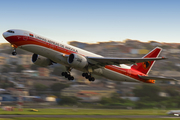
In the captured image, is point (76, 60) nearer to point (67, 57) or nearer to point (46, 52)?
point (67, 57)

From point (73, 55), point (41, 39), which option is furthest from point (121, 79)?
point (41, 39)

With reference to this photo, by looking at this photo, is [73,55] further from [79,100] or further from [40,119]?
[79,100]

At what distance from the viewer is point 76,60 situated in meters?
36.1

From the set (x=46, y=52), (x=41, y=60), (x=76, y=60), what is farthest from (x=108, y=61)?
(x=41, y=60)

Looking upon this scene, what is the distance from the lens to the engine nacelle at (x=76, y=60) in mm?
36062

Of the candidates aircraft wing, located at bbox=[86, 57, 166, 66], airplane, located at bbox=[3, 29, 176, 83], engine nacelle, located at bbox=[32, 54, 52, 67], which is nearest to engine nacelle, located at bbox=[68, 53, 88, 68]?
airplane, located at bbox=[3, 29, 176, 83]

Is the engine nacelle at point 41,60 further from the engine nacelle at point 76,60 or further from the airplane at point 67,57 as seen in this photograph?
the engine nacelle at point 76,60

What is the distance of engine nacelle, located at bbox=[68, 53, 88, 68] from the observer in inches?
1420

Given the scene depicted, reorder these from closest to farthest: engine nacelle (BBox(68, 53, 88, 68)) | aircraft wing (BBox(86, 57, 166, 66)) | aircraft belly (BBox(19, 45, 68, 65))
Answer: aircraft belly (BBox(19, 45, 68, 65)) → engine nacelle (BBox(68, 53, 88, 68)) → aircraft wing (BBox(86, 57, 166, 66))

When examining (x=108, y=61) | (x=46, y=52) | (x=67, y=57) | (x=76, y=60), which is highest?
(x=46, y=52)

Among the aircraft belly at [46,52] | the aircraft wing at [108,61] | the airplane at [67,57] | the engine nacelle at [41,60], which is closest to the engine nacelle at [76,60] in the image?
the airplane at [67,57]

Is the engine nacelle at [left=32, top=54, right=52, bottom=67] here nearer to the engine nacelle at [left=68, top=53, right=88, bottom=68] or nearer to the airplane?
the airplane

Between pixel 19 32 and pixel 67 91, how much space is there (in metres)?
76.0

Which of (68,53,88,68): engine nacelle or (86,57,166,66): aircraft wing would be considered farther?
(86,57,166,66): aircraft wing
